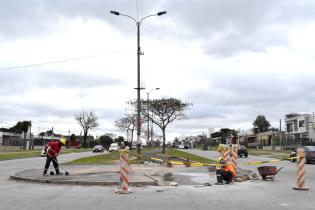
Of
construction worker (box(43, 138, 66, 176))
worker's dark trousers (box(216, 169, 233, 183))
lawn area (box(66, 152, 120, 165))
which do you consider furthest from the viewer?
lawn area (box(66, 152, 120, 165))

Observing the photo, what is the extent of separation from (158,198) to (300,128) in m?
81.6

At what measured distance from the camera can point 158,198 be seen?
10.6 meters

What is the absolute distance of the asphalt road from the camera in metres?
9.27

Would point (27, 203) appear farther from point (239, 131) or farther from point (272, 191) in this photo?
point (239, 131)

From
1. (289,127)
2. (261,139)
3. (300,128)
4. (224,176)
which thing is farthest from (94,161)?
(261,139)

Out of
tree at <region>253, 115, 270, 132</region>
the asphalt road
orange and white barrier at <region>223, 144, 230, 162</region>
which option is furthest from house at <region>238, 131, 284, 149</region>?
the asphalt road

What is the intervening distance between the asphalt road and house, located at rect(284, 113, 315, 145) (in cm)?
6306

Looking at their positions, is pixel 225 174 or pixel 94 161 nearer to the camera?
pixel 225 174

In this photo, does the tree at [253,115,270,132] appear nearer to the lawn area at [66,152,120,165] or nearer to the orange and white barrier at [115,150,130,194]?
the lawn area at [66,152,120,165]

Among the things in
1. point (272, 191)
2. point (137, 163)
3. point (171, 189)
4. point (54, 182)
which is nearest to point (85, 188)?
point (54, 182)

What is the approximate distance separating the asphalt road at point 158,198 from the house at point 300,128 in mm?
63055

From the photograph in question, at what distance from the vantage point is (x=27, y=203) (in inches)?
372

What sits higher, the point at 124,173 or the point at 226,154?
the point at 226,154

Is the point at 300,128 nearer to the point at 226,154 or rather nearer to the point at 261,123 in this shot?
the point at 261,123
